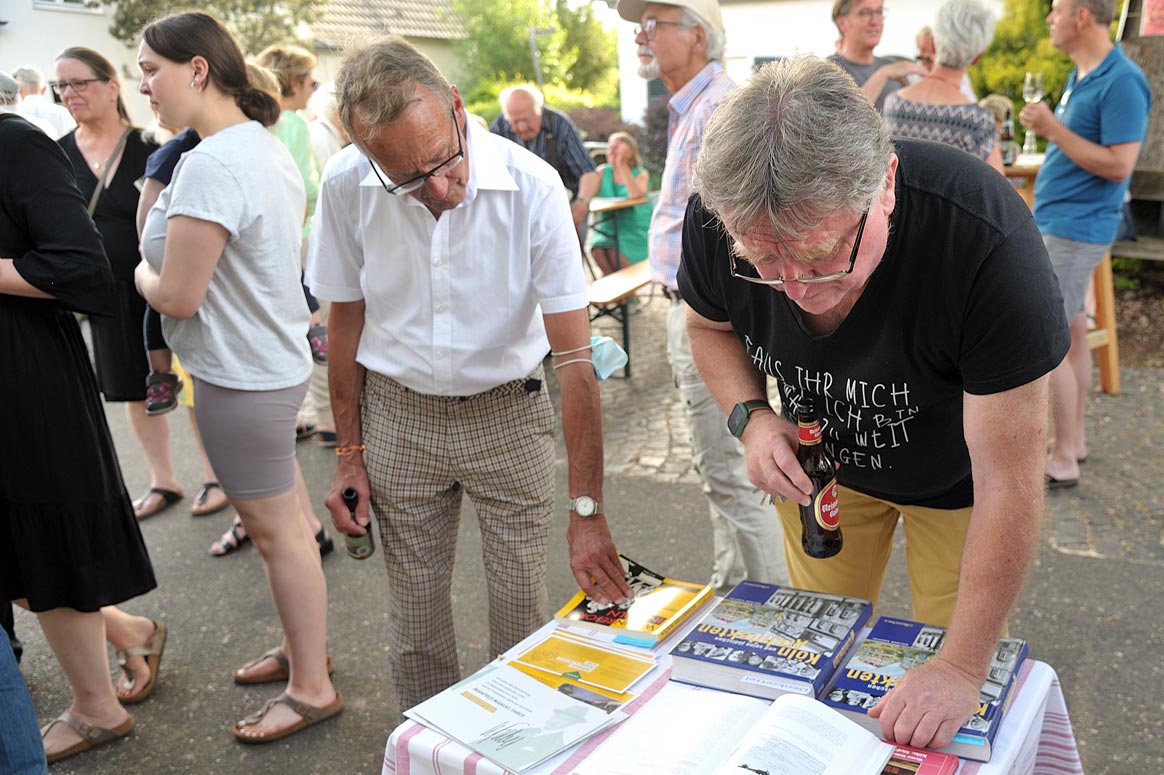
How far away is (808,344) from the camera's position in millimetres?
1822

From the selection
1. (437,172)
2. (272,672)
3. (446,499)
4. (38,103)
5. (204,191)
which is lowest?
(272,672)

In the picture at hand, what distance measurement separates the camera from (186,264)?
263cm

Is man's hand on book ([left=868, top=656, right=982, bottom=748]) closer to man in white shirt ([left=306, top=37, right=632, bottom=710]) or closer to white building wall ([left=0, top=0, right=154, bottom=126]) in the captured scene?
man in white shirt ([left=306, top=37, right=632, bottom=710])

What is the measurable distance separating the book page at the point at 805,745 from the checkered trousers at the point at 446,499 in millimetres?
1096

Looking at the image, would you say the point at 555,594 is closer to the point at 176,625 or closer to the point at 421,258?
the point at 176,625

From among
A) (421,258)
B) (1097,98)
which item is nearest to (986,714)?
(421,258)

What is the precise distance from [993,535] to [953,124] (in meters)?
2.76

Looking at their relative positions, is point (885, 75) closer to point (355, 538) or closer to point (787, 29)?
point (355, 538)

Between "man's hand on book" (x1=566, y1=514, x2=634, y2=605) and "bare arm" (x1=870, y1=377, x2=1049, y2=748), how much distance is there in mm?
692

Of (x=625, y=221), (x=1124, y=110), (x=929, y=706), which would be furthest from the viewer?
(x=625, y=221)

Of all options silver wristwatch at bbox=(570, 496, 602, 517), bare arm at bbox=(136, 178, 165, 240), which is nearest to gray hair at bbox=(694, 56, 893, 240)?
silver wristwatch at bbox=(570, 496, 602, 517)

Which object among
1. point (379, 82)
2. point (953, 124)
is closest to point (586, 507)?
point (379, 82)

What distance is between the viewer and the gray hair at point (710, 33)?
140 inches

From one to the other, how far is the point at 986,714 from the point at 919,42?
5745 mm
